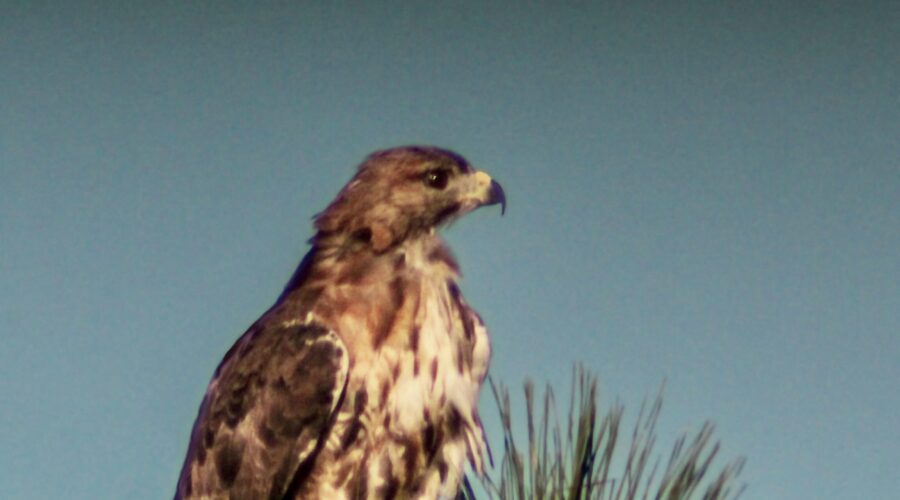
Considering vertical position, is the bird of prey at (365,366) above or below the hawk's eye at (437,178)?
below

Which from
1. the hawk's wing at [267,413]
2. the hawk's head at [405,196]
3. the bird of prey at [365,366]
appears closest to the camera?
Answer: the bird of prey at [365,366]

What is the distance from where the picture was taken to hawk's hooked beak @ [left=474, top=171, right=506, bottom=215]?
4.85m

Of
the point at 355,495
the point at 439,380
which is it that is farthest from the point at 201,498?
the point at 439,380

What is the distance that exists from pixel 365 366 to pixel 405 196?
0.73 m

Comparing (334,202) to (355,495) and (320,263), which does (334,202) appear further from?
(355,495)

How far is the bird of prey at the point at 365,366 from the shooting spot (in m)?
4.34

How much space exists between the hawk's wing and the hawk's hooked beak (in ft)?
2.78

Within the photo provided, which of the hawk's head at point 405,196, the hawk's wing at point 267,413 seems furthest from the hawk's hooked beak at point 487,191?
the hawk's wing at point 267,413

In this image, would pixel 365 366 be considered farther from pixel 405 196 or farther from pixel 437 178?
pixel 437 178

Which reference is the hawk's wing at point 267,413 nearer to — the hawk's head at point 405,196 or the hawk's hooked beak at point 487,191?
the hawk's head at point 405,196

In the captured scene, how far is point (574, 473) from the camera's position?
409cm

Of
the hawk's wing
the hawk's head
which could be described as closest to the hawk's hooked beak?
the hawk's head

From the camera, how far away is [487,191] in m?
4.86

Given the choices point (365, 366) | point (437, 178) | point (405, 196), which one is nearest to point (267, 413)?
point (365, 366)
